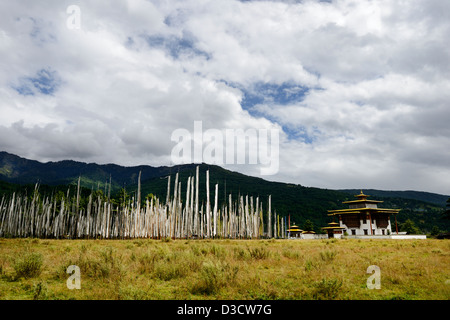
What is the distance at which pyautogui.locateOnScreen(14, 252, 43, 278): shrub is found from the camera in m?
10.3

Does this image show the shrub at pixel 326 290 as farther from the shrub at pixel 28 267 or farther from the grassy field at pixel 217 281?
the shrub at pixel 28 267

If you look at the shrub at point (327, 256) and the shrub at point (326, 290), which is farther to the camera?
the shrub at point (327, 256)

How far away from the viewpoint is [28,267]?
10.6 m

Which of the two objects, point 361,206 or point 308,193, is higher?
point 308,193

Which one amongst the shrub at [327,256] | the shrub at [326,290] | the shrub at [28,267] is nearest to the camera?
the shrub at [326,290]

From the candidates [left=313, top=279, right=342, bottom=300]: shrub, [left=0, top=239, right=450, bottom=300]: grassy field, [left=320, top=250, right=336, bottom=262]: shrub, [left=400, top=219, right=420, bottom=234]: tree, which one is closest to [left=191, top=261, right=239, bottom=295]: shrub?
[left=0, top=239, right=450, bottom=300]: grassy field

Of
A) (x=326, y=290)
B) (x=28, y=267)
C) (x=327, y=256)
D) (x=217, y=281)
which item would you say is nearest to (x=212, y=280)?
(x=217, y=281)

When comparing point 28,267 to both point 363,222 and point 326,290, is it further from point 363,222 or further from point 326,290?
point 363,222

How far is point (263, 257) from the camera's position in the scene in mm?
14891

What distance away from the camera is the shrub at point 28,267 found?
1033 cm

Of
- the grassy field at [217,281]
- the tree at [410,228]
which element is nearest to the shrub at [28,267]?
the grassy field at [217,281]
